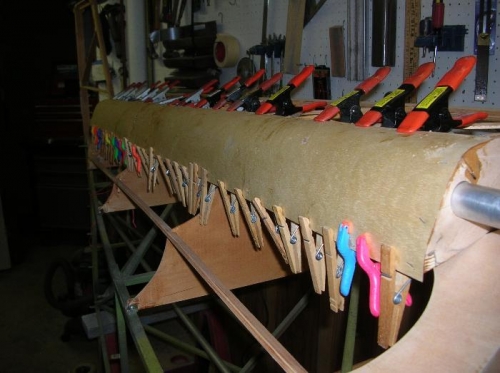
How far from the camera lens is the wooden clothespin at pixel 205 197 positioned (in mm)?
1305

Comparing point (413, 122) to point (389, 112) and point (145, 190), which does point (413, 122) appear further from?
point (145, 190)

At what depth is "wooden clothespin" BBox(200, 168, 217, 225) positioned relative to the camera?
130 centimetres

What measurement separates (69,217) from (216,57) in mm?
3329

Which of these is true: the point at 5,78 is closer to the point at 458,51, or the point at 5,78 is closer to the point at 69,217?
the point at 69,217

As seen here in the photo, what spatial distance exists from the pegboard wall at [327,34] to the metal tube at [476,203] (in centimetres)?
97

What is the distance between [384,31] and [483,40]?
42cm

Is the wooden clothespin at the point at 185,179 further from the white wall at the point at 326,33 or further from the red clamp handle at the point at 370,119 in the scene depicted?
the white wall at the point at 326,33

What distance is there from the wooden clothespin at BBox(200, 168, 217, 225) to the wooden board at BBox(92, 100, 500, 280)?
0.12 ft

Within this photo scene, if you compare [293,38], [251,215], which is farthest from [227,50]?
[251,215]

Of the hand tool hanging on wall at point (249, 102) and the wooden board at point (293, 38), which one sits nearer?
the hand tool hanging on wall at point (249, 102)

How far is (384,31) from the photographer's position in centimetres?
173

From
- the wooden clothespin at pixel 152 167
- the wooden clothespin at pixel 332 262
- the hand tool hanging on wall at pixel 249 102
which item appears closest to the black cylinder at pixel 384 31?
the hand tool hanging on wall at pixel 249 102

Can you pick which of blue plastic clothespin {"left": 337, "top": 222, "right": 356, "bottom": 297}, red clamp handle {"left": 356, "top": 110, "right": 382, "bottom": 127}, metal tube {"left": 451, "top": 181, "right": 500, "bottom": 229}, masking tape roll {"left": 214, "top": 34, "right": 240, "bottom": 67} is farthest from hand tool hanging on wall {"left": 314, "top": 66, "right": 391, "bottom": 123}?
masking tape roll {"left": 214, "top": 34, "right": 240, "bottom": 67}

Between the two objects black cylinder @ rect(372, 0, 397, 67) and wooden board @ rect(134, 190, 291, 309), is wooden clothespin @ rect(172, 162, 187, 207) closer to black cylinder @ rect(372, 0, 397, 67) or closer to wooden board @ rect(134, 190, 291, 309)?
wooden board @ rect(134, 190, 291, 309)
